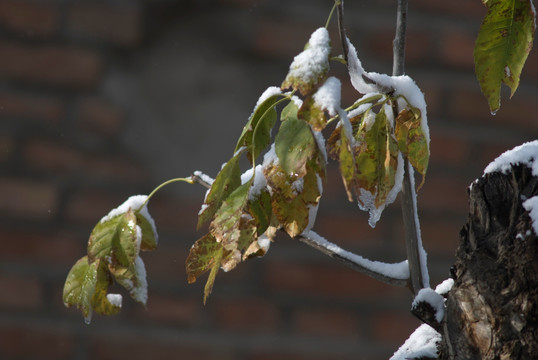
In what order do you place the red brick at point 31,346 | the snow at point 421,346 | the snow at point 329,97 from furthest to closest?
the red brick at point 31,346, the snow at point 421,346, the snow at point 329,97

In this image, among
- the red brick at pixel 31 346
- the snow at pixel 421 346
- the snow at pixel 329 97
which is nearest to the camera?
the snow at pixel 329 97

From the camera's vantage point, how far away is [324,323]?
121 cm

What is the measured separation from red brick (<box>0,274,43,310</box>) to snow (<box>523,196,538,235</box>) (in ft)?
3.20

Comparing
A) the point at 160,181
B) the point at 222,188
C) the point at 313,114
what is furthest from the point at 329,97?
the point at 160,181

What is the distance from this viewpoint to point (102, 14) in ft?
3.93

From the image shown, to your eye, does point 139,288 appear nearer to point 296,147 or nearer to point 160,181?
point 296,147

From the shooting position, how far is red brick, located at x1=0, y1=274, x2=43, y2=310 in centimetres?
118

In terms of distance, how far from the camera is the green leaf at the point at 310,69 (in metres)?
0.38

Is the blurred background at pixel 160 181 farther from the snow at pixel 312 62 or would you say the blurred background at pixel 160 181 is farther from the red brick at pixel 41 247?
the snow at pixel 312 62

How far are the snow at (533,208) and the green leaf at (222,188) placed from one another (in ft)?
0.61

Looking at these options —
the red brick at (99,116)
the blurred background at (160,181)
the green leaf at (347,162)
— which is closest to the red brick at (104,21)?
the blurred background at (160,181)

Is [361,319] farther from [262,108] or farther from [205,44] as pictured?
[262,108]

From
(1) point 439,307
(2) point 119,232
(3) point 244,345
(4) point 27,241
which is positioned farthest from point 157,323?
(1) point 439,307

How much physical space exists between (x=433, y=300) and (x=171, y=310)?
0.82 metres
